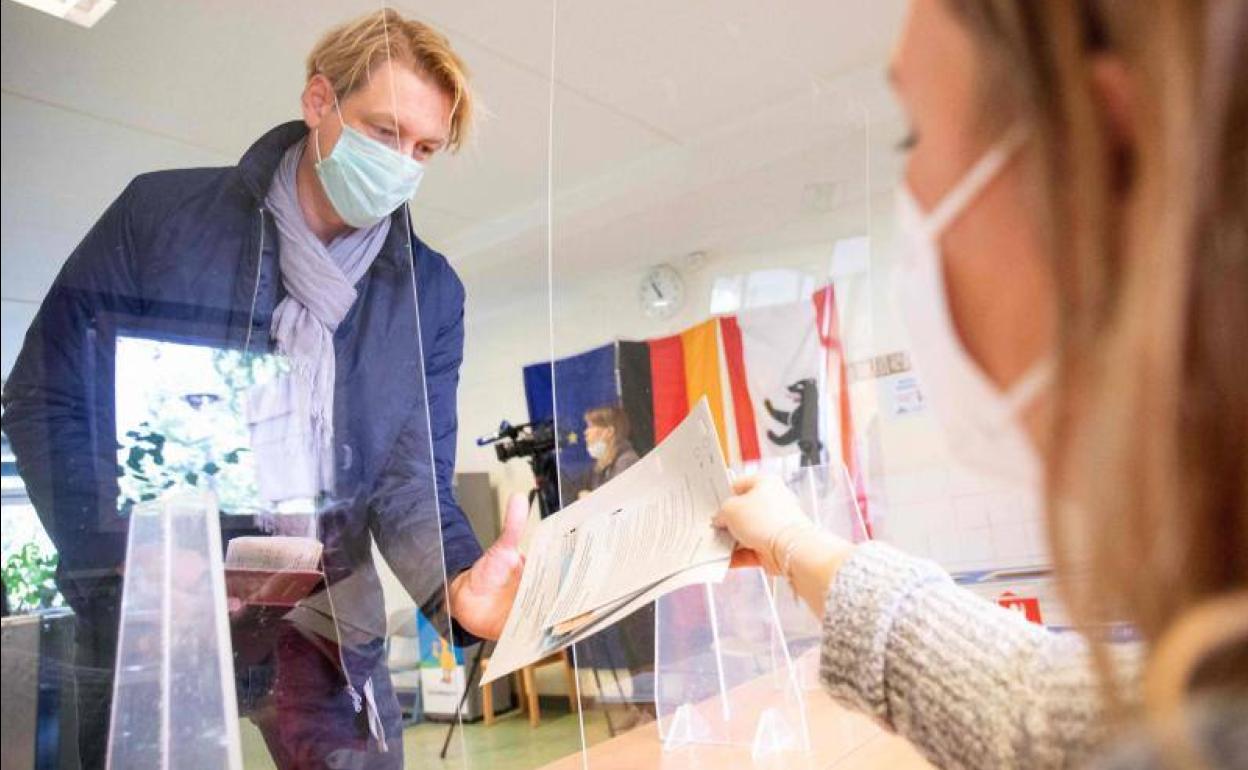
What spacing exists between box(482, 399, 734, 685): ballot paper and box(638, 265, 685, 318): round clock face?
0.80 feet

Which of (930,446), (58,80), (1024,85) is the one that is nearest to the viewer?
(1024,85)

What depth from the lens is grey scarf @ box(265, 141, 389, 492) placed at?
3.04 ft

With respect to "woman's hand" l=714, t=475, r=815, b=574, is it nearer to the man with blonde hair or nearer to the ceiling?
the man with blonde hair

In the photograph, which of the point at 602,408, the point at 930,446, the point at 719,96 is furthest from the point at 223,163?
the point at 930,446

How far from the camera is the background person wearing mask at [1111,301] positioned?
28cm

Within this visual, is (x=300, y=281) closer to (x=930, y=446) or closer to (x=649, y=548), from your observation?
(x=649, y=548)

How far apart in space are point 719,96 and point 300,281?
0.59 meters

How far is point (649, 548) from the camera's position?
81 centimetres

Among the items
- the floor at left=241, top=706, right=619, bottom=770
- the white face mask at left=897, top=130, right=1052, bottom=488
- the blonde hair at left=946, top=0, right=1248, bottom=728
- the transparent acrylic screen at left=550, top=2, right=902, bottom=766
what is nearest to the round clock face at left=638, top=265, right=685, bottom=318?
the transparent acrylic screen at left=550, top=2, right=902, bottom=766

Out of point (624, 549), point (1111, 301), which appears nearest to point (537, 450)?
point (624, 549)

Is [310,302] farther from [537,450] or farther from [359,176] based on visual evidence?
[537,450]

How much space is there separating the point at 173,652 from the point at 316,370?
0.31 meters

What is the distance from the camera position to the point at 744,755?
1.10 meters

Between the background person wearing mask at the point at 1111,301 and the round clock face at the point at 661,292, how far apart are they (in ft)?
2.41
